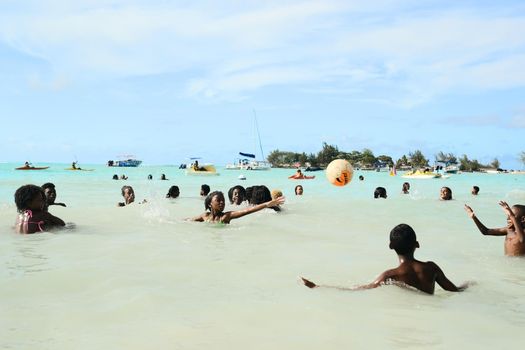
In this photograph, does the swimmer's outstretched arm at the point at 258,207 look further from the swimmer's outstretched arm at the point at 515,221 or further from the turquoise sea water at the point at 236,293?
the swimmer's outstretched arm at the point at 515,221

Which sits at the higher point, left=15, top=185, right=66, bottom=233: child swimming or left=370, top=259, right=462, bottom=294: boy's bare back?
left=15, top=185, right=66, bottom=233: child swimming

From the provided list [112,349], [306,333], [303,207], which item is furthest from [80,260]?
[303,207]

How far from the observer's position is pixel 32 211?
974 cm

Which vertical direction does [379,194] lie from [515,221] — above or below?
below

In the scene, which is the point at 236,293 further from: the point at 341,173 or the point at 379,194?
the point at 379,194

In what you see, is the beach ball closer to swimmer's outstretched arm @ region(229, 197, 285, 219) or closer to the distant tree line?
swimmer's outstretched arm @ region(229, 197, 285, 219)

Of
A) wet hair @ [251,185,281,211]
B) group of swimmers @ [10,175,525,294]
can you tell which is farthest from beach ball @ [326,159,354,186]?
wet hair @ [251,185,281,211]

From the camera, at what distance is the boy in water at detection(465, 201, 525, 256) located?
8.00 meters

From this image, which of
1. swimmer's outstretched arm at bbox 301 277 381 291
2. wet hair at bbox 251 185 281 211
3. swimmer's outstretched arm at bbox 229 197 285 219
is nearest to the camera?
swimmer's outstretched arm at bbox 301 277 381 291

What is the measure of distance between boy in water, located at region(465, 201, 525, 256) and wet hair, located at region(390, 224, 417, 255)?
280 cm

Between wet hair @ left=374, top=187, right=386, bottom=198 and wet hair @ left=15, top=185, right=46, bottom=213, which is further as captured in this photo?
wet hair @ left=374, top=187, right=386, bottom=198

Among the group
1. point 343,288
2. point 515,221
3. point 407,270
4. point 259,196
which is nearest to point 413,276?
point 407,270

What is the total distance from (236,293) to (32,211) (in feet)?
18.3

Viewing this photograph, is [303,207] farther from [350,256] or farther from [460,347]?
[460,347]
